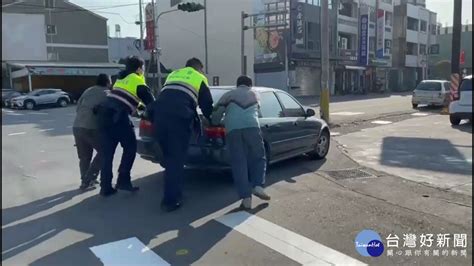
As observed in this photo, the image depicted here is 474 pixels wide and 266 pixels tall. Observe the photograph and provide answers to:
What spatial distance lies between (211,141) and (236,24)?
1471 inches

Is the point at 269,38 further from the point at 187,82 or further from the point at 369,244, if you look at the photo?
the point at 369,244

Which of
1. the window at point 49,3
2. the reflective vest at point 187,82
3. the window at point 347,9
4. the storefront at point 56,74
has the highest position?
the window at point 347,9

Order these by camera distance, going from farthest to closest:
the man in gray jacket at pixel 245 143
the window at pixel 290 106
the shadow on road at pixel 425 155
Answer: the shadow on road at pixel 425 155, the window at pixel 290 106, the man in gray jacket at pixel 245 143

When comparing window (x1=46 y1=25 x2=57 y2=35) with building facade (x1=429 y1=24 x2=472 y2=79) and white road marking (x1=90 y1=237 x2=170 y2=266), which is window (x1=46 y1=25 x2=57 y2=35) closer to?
white road marking (x1=90 y1=237 x2=170 y2=266)

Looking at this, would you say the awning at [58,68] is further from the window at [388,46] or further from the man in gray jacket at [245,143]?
the window at [388,46]

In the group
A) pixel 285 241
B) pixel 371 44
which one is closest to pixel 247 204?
pixel 285 241

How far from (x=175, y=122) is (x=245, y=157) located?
1.04m

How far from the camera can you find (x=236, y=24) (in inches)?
1640

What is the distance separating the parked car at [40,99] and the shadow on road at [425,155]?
87.3 ft

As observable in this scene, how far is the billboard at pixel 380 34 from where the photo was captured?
168ft

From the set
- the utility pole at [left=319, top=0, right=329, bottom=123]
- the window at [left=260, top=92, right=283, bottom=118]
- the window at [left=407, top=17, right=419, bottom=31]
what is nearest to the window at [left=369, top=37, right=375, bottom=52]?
the window at [left=407, top=17, right=419, bottom=31]

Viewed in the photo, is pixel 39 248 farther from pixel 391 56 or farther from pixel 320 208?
pixel 391 56

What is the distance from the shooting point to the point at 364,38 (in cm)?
4675

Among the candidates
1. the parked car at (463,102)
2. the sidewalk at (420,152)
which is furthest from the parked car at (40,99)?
the parked car at (463,102)
